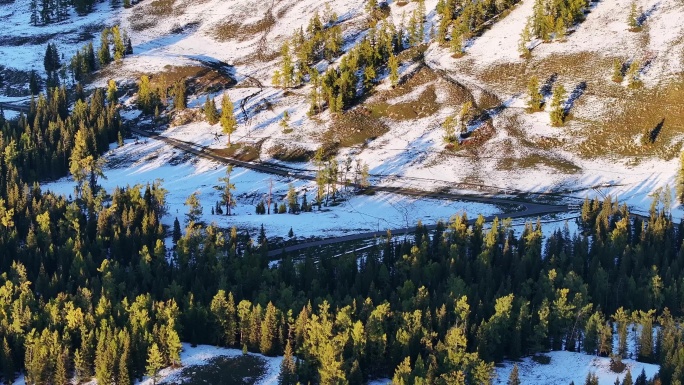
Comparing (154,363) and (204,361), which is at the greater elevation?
(154,363)

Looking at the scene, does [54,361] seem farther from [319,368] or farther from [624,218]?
[624,218]

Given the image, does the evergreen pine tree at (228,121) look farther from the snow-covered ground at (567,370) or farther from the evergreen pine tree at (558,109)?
the snow-covered ground at (567,370)

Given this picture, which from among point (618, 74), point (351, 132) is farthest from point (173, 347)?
point (618, 74)

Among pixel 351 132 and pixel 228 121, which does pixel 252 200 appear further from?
pixel 351 132

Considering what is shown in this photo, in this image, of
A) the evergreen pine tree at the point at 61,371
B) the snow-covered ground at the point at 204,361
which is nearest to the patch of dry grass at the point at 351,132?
the snow-covered ground at the point at 204,361

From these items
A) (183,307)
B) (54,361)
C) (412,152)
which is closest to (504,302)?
(183,307)

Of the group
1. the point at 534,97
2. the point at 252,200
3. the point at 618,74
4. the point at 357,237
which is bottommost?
the point at 252,200

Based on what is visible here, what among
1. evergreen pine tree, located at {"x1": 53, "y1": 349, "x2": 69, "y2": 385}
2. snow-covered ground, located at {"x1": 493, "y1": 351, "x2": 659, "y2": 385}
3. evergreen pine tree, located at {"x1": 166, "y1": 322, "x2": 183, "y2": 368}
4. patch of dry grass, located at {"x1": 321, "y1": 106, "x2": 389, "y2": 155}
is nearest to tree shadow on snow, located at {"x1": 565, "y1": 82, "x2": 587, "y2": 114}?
patch of dry grass, located at {"x1": 321, "y1": 106, "x2": 389, "y2": 155}

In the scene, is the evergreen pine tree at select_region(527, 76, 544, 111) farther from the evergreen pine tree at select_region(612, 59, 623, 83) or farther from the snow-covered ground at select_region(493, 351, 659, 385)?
the snow-covered ground at select_region(493, 351, 659, 385)
